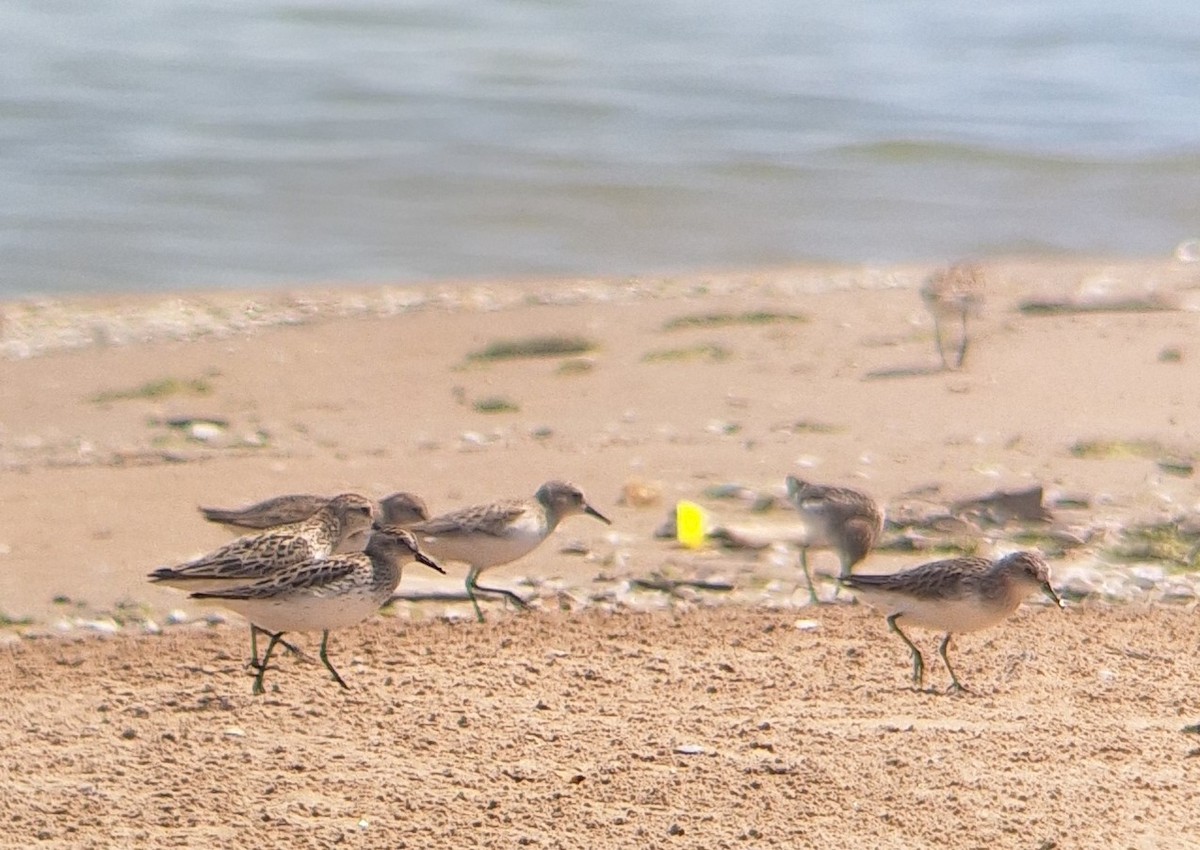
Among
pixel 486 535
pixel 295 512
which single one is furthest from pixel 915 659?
pixel 295 512

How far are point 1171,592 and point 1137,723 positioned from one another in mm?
1928

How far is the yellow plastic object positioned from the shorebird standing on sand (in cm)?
130

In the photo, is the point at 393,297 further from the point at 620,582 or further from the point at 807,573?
the point at 807,573

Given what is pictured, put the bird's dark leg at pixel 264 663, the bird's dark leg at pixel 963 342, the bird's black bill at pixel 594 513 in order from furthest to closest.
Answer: the bird's dark leg at pixel 963 342 → the bird's black bill at pixel 594 513 → the bird's dark leg at pixel 264 663

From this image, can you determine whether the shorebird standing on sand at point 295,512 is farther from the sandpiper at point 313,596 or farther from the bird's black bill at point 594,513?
the sandpiper at point 313,596

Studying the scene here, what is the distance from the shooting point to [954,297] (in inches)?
554

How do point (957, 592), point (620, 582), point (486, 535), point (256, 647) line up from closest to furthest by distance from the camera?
point (957, 592), point (256, 647), point (486, 535), point (620, 582)

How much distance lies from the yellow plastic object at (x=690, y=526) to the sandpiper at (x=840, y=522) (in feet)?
1.74

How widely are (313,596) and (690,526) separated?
2742mm

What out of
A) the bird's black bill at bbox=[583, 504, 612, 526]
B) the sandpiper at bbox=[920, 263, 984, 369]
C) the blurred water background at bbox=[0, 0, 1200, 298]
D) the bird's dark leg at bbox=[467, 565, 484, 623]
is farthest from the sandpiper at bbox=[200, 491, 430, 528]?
the blurred water background at bbox=[0, 0, 1200, 298]

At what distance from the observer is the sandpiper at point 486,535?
9023 mm

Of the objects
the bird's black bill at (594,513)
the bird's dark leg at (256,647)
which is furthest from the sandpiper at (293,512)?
the bird's dark leg at (256,647)

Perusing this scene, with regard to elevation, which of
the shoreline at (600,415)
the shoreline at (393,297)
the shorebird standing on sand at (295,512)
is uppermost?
the shorebird standing on sand at (295,512)

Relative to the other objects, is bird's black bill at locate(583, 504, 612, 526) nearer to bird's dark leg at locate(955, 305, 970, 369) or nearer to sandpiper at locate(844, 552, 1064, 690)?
sandpiper at locate(844, 552, 1064, 690)
